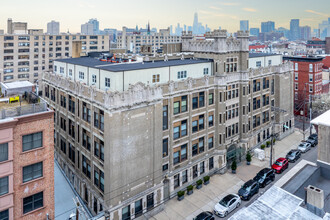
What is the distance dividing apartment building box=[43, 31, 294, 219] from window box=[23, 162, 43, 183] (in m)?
8.88

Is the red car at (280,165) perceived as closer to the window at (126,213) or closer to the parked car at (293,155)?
the parked car at (293,155)

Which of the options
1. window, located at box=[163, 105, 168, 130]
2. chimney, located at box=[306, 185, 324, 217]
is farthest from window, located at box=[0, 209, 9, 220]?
chimney, located at box=[306, 185, 324, 217]

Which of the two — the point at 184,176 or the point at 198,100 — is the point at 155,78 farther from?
the point at 184,176

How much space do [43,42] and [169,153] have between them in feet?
320

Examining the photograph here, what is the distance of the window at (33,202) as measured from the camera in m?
24.7

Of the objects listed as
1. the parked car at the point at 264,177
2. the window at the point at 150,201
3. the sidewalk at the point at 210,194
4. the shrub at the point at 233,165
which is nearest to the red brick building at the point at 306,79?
the sidewalk at the point at 210,194

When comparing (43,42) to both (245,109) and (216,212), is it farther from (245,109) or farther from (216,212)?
(216,212)

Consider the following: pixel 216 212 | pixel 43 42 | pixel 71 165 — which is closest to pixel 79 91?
pixel 71 165

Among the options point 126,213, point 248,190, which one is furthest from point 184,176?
point 126,213

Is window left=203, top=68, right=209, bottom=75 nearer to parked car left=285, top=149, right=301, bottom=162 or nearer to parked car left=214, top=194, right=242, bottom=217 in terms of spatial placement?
parked car left=214, top=194, right=242, bottom=217

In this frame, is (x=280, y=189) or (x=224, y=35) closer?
(x=280, y=189)

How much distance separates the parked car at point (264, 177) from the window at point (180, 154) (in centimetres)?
1375

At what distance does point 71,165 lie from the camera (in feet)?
143

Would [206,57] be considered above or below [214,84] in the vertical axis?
above
